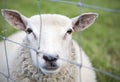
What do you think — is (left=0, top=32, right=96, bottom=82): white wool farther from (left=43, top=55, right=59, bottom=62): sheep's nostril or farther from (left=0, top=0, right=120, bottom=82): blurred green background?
(left=0, top=0, right=120, bottom=82): blurred green background

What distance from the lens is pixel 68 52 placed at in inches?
123

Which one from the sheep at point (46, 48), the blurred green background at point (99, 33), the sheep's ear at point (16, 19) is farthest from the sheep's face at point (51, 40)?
the blurred green background at point (99, 33)

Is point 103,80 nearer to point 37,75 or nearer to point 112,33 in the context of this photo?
point 37,75

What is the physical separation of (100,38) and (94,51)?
78cm

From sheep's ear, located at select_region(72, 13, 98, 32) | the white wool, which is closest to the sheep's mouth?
the white wool

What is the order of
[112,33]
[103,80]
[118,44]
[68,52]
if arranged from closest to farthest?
[68,52], [103,80], [118,44], [112,33]

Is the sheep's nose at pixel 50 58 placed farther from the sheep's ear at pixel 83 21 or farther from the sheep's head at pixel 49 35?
the sheep's ear at pixel 83 21

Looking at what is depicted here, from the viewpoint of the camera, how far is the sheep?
271 cm

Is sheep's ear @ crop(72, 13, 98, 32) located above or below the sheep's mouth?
above

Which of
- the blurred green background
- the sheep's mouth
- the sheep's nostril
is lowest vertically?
the blurred green background

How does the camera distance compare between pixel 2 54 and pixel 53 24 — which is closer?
pixel 53 24

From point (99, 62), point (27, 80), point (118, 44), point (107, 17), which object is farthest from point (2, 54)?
point (107, 17)

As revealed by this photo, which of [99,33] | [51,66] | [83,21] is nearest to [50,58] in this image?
[51,66]

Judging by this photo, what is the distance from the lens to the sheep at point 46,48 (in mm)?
2711
